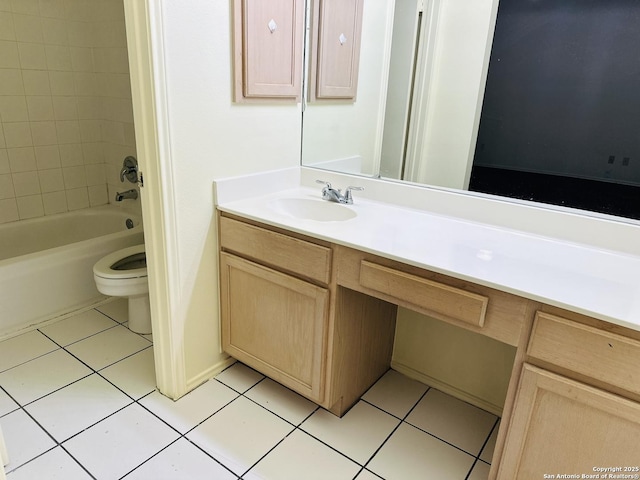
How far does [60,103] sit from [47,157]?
1.11 feet

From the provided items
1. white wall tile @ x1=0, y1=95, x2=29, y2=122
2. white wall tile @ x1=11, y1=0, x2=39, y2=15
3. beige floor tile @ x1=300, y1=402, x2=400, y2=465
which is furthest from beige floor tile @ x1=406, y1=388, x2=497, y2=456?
white wall tile @ x1=11, y1=0, x2=39, y2=15

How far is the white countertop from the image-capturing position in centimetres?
108

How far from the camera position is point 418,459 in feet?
5.12

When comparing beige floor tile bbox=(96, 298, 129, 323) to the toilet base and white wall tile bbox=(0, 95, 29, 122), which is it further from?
white wall tile bbox=(0, 95, 29, 122)

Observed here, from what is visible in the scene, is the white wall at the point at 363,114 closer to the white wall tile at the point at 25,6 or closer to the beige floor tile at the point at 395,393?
the beige floor tile at the point at 395,393

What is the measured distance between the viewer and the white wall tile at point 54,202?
275cm

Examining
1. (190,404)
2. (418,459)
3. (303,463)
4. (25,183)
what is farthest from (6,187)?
(418,459)

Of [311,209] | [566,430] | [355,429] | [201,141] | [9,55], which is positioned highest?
[9,55]

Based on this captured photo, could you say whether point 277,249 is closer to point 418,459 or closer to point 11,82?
point 418,459

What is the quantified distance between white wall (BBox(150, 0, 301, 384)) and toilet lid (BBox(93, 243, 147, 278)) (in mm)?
532

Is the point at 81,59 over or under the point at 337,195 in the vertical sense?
over

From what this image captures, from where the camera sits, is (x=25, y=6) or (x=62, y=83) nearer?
(x=25, y=6)

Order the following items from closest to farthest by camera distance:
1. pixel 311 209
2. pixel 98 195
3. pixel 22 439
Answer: pixel 22 439, pixel 311 209, pixel 98 195

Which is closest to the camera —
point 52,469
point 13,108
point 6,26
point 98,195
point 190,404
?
point 52,469
